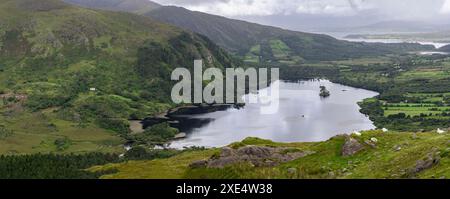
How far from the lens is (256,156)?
116625mm

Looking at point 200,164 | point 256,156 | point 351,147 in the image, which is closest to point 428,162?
point 351,147

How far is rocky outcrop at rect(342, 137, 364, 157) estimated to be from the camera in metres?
102

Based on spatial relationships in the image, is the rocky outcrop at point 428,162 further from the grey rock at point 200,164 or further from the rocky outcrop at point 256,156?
the grey rock at point 200,164

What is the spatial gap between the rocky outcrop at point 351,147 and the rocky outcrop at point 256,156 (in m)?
10.6

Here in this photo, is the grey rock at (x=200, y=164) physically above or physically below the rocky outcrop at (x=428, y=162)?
below

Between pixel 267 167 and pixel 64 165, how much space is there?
269ft

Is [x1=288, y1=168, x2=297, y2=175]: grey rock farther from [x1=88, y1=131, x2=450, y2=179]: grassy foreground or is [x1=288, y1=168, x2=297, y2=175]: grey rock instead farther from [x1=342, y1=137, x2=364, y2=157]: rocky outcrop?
[x1=342, y1=137, x2=364, y2=157]: rocky outcrop

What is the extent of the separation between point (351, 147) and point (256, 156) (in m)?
22.9

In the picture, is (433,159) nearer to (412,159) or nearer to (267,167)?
(412,159)

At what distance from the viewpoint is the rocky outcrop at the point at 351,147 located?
101938 mm

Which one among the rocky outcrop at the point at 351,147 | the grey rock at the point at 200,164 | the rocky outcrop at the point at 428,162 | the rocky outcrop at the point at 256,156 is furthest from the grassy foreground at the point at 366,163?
the rocky outcrop at the point at 256,156

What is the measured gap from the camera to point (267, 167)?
109938mm

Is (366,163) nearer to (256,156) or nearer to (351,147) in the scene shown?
(351,147)
